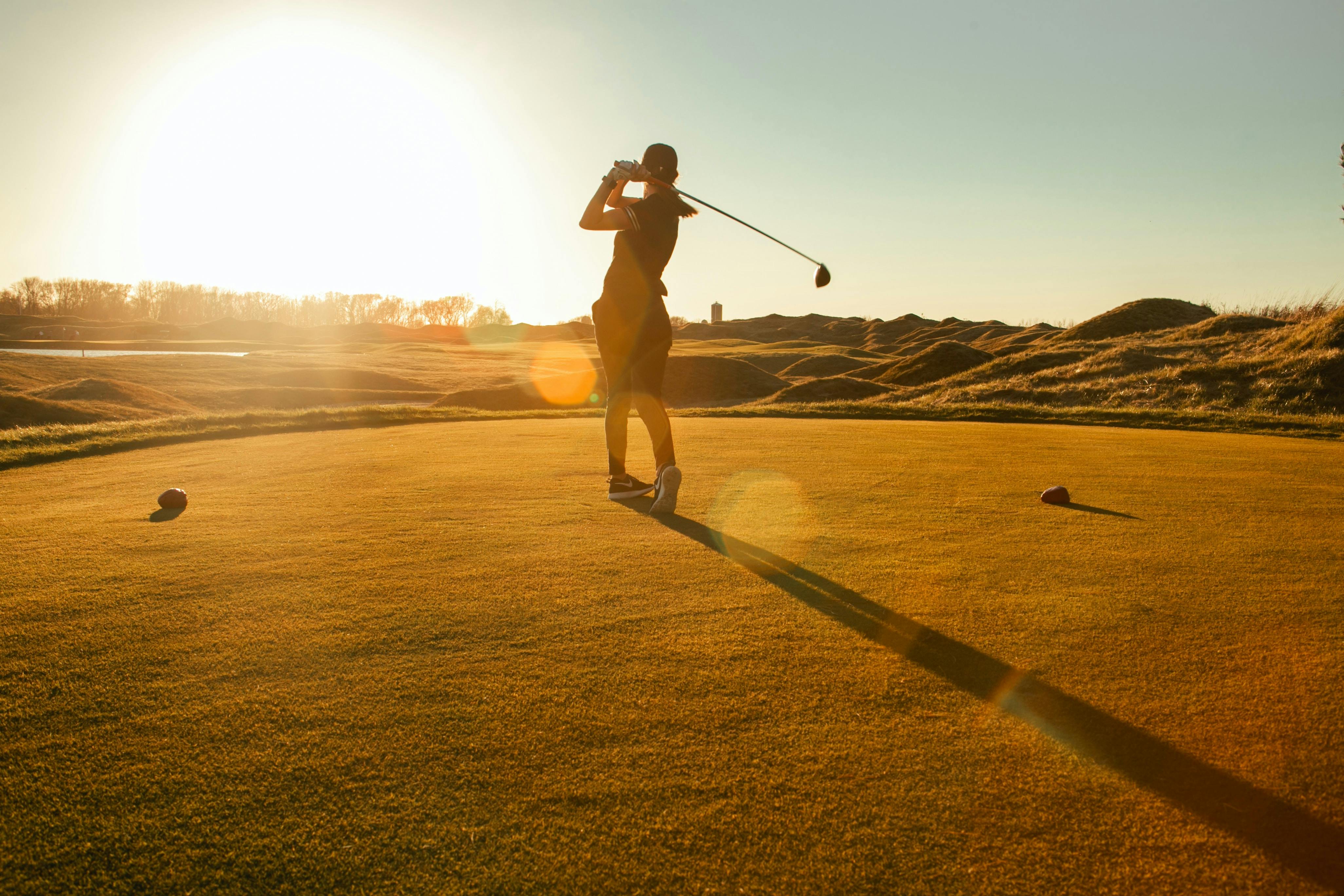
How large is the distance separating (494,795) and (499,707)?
33 centimetres

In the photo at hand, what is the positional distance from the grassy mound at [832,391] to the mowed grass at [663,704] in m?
32.6

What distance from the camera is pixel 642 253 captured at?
4328 mm

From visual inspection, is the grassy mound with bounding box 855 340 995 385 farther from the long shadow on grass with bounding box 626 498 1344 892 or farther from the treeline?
the treeline

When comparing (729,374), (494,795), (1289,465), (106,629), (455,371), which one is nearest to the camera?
(494,795)

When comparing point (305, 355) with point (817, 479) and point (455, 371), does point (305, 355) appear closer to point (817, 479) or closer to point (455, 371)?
point (455, 371)

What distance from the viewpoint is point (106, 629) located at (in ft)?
6.95

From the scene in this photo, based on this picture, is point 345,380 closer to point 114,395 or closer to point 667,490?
point 114,395

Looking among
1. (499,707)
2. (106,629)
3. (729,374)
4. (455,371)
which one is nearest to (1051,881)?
(499,707)

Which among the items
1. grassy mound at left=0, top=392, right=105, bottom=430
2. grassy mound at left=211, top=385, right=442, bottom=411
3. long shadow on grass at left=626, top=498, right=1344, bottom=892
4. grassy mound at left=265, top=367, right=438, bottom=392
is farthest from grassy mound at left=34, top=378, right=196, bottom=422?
long shadow on grass at left=626, top=498, right=1344, bottom=892

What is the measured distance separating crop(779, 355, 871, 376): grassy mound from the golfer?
48.2 m

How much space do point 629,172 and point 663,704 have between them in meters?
3.40

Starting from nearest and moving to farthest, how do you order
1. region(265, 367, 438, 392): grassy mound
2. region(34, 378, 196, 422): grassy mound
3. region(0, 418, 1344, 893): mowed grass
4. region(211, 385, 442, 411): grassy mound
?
region(0, 418, 1344, 893): mowed grass
region(34, 378, 196, 422): grassy mound
region(211, 385, 442, 411): grassy mound
region(265, 367, 438, 392): grassy mound

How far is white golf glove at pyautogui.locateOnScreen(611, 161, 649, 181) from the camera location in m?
4.29

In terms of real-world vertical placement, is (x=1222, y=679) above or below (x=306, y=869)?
above
